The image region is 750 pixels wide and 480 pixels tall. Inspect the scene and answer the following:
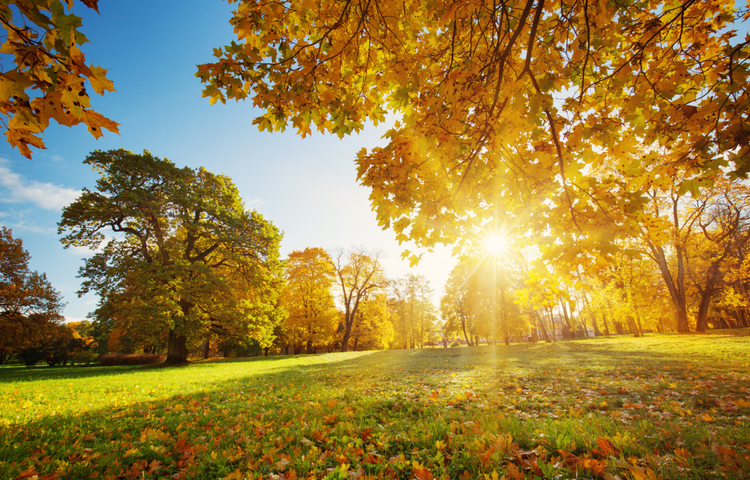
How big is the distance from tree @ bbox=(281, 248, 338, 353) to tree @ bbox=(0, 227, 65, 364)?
49.9 ft

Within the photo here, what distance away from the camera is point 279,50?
3068 mm

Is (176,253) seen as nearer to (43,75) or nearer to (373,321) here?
(43,75)

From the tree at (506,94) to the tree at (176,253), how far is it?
14.4 m

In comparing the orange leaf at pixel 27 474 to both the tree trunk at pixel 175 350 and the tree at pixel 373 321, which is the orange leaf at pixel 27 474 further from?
the tree at pixel 373 321

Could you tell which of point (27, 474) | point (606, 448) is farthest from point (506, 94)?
point (27, 474)

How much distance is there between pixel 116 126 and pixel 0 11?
0.70 meters

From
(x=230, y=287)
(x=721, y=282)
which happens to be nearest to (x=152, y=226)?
(x=230, y=287)

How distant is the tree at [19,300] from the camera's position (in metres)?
16.1

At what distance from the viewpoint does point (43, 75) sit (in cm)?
157

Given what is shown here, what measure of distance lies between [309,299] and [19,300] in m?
18.3

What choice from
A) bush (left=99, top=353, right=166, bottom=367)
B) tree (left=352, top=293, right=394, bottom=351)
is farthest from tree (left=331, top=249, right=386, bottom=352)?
bush (left=99, top=353, right=166, bottom=367)

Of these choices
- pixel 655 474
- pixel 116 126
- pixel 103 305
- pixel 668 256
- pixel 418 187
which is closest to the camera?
pixel 116 126

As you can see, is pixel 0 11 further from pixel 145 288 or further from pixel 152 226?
pixel 152 226

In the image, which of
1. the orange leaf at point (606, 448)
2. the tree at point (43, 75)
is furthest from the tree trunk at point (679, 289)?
the tree at point (43, 75)
